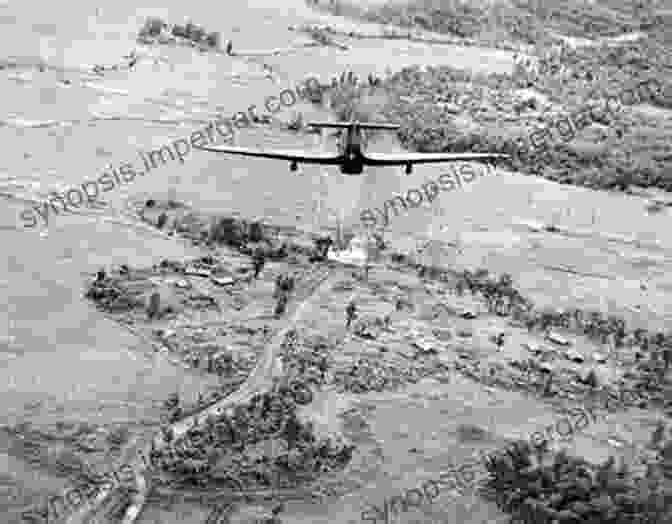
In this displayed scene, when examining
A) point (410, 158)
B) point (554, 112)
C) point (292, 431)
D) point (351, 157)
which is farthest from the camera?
point (554, 112)

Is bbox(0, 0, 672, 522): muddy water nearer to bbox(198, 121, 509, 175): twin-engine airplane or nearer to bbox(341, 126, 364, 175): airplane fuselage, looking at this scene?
bbox(198, 121, 509, 175): twin-engine airplane

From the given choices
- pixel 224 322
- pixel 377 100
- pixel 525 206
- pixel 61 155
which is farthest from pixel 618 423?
pixel 377 100

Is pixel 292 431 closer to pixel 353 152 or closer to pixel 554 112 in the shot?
pixel 353 152

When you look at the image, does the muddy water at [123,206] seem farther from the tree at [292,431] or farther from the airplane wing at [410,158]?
the airplane wing at [410,158]

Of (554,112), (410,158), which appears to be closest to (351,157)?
(410,158)

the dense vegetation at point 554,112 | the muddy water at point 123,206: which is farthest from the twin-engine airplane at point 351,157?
the dense vegetation at point 554,112

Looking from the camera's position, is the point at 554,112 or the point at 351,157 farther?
the point at 554,112

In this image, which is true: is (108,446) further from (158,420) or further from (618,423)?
(618,423)
